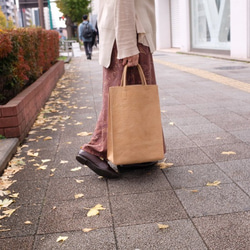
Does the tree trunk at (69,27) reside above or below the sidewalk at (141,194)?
above

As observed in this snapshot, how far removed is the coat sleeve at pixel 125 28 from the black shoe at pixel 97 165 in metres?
0.89

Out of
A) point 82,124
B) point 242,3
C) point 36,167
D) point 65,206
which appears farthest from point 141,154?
point 242,3

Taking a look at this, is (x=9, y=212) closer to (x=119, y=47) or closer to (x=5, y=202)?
(x=5, y=202)

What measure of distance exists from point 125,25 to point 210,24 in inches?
607

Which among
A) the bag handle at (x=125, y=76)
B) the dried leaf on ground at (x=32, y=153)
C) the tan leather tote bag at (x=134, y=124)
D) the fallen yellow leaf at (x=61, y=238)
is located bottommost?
the fallen yellow leaf at (x=61, y=238)

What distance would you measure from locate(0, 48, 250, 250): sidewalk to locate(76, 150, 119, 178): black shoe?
8 centimetres

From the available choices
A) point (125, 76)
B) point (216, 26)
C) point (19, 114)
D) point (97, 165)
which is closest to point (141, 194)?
point (97, 165)

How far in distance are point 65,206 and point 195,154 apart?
1.54m

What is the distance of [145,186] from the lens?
3.22m

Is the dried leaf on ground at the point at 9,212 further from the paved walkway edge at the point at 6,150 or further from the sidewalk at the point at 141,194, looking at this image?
the paved walkway edge at the point at 6,150

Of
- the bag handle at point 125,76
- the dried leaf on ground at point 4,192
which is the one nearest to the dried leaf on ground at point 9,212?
the dried leaf on ground at point 4,192

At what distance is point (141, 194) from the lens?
3061 mm

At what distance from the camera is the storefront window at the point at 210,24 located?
51.8 ft

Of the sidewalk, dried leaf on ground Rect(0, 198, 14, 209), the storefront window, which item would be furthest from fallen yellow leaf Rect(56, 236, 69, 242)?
the storefront window
